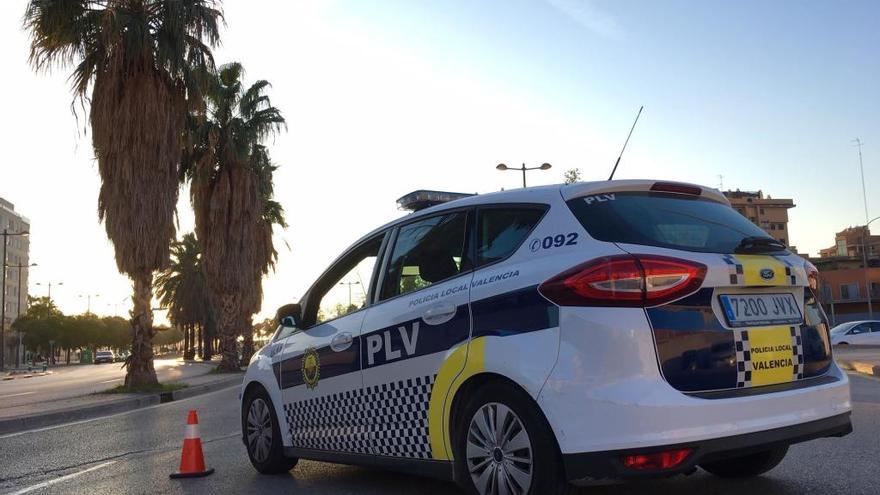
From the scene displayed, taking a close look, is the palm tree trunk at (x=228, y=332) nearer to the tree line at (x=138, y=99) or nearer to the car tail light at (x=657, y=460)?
the tree line at (x=138, y=99)

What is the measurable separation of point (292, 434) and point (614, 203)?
3.16 metres

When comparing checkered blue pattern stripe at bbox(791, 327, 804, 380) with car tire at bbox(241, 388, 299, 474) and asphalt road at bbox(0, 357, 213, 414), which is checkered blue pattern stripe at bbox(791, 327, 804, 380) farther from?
asphalt road at bbox(0, 357, 213, 414)

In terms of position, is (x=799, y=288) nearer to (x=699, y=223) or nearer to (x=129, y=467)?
(x=699, y=223)

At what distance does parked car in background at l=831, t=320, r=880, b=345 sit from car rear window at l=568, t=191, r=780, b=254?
3229 cm

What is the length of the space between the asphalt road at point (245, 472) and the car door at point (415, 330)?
70 cm

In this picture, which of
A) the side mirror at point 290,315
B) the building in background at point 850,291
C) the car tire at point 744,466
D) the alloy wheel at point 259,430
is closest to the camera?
the car tire at point 744,466

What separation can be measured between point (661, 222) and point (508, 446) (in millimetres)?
1385

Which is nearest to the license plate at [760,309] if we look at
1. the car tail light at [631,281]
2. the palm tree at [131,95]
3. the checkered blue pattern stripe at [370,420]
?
the car tail light at [631,281]

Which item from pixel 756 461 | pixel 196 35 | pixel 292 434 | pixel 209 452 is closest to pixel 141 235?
pixel 196 35

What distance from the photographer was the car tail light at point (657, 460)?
3475 mm

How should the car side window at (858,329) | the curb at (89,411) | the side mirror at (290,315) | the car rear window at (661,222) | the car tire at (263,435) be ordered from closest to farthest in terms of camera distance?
the car rear window at (661,222) → the side mirror at (290,315) → the car tire at (263,435) → the curb at (89,411) → the car side window at (858,329)

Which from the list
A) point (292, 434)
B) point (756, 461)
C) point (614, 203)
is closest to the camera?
point (614, 203)

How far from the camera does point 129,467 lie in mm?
7086

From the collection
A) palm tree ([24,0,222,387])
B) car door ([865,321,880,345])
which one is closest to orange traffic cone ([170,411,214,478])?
palm tree ([24,0,222,387])
